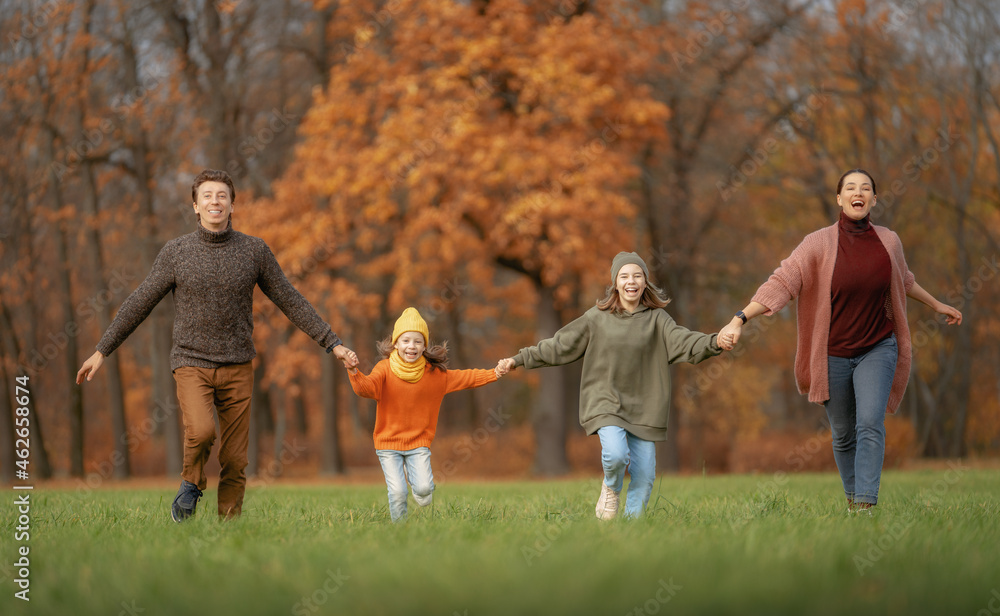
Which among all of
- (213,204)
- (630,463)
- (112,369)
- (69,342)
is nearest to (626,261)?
(630,463)

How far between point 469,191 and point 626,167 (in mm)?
2636

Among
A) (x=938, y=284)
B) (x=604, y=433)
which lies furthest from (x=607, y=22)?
(x=604, y=433)

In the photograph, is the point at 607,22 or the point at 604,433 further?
the point at 607,22

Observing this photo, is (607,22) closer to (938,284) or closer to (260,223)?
(260,223)

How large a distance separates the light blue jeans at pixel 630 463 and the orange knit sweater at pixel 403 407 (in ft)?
2.97

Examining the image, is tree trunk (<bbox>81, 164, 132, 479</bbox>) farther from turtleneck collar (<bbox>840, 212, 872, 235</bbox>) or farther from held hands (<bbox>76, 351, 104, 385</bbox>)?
turtleneck collar (<bbox>840, 212, 872, 235</bbox>)

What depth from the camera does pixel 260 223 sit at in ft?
55.0

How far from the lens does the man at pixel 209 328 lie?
541 centimetres

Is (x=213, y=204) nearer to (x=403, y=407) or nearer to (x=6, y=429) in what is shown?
(x=403, y=407)

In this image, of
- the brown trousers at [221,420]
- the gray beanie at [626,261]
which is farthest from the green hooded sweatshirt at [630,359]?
the brown trousers at [221,420]

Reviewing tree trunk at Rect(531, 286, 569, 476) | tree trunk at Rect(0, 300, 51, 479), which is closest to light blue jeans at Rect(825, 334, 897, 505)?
tree trunk at Rect(531, 286, 569, 476)

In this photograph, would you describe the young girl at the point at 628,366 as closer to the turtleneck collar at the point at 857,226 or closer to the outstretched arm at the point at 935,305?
the turtleneck collar at the point at 857,226

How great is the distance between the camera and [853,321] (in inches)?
230

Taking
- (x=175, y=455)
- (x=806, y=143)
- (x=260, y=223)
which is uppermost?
(x=806, y=143)
